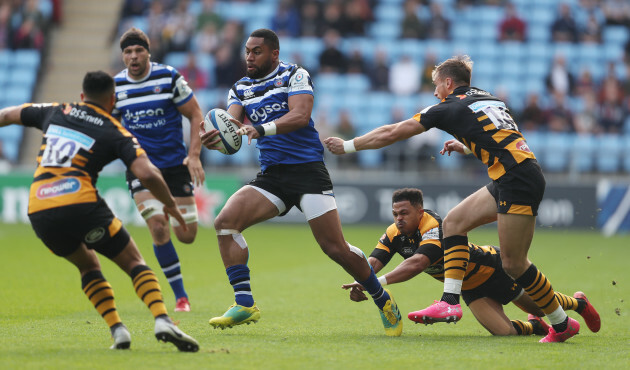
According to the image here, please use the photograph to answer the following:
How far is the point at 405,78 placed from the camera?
22125 mm

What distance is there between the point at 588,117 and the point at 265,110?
614 inches

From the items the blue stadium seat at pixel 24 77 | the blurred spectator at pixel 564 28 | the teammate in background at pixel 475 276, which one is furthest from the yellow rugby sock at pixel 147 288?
the blurred spectator at pixel 564 28

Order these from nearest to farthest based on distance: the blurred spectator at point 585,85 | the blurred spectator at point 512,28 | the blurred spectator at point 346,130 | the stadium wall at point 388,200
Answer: the stadium wall at point 388,200 → the blurred spectator at point 346,130 → the blurred spectator at point 585,85 → the blurred spectator at point 512,28

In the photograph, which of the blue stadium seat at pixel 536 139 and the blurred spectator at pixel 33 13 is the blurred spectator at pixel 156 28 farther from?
the blue stadium seat at pixel 536 139

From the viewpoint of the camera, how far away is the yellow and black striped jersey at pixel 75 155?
561 cm

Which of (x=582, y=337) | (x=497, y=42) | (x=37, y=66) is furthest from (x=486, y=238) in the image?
(x=37, y=66)

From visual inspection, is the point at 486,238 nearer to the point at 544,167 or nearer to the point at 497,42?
the point at 544,167

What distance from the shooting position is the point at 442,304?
6.83 m

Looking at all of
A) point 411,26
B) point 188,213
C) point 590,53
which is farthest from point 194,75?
point 188,213

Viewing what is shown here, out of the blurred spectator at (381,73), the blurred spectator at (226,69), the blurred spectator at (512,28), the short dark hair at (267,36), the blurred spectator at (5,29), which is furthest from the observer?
the blurred spectator at (5,29)

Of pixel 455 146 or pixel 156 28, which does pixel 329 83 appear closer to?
pixel 156 28

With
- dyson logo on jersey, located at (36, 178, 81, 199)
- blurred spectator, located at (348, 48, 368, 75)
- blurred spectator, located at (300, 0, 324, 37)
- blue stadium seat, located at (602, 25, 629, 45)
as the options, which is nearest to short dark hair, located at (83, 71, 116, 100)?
dyson logo on jersey, located at (36, 178, 81, 199)

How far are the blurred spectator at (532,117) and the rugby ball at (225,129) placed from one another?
48.4 ft

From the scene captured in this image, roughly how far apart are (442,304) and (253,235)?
11.8m
